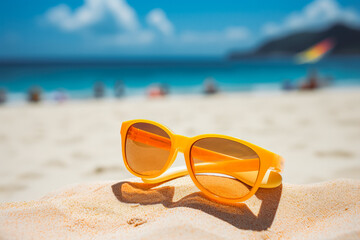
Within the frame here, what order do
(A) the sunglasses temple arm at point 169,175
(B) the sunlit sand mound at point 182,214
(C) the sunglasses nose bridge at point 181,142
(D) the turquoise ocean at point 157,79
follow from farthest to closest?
(D) the turquoise ocean at point 157,79
(A) the sunglasses temple arm at point 169,175
(C) the sunglasses nose bridge at point 181,142
(B) the sunlit sand mound at point 182,214

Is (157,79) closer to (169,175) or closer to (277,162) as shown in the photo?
(169,175)

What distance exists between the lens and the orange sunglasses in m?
1.19

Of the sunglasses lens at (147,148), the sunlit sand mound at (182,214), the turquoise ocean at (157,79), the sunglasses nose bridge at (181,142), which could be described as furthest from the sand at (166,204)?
the turquoise ocean at (157,79)

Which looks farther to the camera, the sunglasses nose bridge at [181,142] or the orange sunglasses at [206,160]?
the sunglasses nose bridge at [181,142]

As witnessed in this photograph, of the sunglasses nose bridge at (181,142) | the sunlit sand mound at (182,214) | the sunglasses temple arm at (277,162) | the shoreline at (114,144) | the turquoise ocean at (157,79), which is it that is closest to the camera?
the sunlit sand mound at (182,214)

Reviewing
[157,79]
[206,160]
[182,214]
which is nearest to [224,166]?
[206,160]

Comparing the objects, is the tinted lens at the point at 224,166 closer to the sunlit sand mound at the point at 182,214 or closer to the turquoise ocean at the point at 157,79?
the sunlit sand mound at the point at 182,214

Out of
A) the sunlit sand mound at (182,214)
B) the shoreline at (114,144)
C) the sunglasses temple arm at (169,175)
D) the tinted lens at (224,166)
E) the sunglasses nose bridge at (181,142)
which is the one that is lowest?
the shoreline at (114,144)

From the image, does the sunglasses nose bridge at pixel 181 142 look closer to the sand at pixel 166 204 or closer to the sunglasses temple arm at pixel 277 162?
the sand at pixel 166 204

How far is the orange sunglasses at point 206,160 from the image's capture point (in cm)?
119

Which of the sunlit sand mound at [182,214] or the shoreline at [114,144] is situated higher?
the sunlit sand mound at [182,214]

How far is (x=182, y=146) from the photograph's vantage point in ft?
4.36

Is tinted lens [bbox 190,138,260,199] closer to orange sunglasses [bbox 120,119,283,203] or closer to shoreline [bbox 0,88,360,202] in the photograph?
orange sunglasses [bbox 120,119,283,203]

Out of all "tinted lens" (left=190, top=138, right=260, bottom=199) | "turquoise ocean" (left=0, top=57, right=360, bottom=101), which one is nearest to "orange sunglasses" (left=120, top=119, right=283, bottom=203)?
"tinted lens" (left=190, top=138, right=260, bottom=199)
